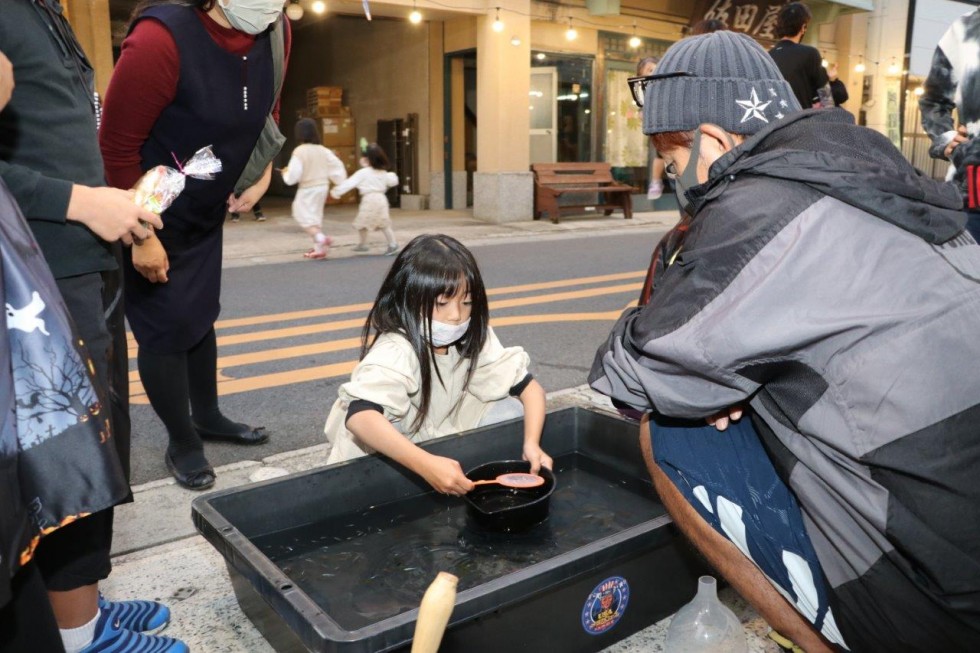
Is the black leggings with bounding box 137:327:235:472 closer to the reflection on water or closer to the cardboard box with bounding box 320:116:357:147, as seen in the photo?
the reflection on water

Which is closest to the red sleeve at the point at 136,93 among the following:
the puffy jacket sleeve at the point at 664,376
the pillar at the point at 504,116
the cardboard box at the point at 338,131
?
the puffy jacket sleeve at the point at 664,376

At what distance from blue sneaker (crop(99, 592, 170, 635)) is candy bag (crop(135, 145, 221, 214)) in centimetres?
94

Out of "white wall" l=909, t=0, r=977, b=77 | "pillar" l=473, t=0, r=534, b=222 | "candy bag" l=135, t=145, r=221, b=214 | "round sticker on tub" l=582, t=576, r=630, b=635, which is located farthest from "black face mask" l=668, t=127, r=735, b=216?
"white wall" l=909, t=0, r=977, b=77

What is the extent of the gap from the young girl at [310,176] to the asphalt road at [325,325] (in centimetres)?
74

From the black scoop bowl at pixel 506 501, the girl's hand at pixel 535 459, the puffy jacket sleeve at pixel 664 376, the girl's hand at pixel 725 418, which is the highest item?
the puffy jacket sleeve at pixel 664 376

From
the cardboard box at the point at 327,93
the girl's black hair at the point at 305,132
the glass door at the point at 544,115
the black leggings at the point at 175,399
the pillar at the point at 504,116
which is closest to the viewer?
the black leggings at the point at 175,399

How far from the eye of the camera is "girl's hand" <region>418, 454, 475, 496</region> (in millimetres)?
2162

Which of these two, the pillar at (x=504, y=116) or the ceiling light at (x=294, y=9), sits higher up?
the ceiling light at (x=294, y=9)

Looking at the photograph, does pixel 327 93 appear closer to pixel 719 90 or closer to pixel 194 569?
pixel 194 569

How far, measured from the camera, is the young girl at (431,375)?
7.41 ft

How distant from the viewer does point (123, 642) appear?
5.80 ft

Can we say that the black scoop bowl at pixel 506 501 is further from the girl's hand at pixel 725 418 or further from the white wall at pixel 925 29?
the white wall at pixel 925 29

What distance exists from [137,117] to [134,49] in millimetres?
190

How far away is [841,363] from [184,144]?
2.07m
